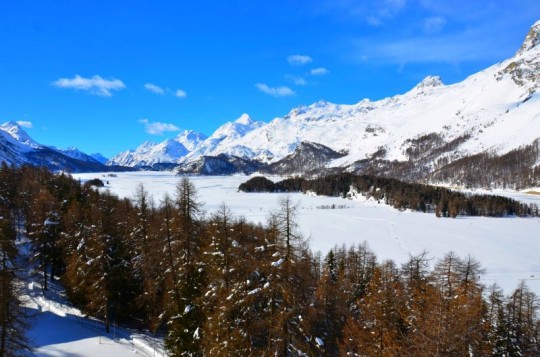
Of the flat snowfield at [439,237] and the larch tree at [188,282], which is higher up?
the larch tree at [188,282]

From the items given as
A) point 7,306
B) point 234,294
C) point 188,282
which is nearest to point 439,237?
point 188,282

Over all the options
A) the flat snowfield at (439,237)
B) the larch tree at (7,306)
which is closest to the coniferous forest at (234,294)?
the larch tree at (7,306)

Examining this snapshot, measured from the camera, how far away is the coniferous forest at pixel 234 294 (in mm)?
16219

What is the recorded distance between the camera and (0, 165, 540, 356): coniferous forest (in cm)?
1622

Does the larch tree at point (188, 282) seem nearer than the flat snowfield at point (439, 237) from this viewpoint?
Yes

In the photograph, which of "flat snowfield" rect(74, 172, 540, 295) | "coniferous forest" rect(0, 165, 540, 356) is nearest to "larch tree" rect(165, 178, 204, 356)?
"coniferous forest" rect(0, 165, 540, 356)

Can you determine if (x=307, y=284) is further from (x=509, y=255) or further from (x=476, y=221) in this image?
(x=476, y=221)

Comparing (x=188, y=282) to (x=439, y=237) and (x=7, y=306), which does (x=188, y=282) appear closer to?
(x=7, y=306)

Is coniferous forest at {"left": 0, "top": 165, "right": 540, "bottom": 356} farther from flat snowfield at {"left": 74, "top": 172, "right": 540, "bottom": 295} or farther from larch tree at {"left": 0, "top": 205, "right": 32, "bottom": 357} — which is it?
flat snowfield at {"left": 74, "top": 172, "right": 540, "bottom": 295}

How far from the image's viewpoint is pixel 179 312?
79.5 feet

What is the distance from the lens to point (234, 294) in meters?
18.6

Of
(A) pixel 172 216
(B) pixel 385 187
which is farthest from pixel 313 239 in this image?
(B) pixel 385 187

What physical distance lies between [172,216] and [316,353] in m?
16.1

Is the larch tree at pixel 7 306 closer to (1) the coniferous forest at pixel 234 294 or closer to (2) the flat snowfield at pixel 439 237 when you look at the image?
(1) the coniferous forest at pixel 234 294
